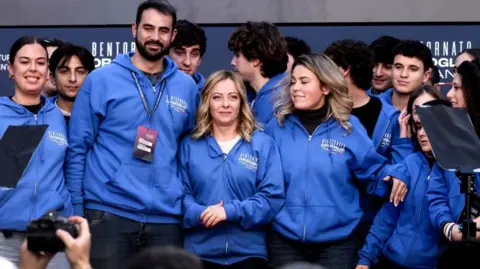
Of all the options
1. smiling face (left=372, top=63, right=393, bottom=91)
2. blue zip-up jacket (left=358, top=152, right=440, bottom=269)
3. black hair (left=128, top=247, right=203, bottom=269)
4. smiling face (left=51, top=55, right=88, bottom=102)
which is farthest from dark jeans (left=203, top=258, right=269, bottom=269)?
black hair (left=128, top=247, right=203, bottom=269)

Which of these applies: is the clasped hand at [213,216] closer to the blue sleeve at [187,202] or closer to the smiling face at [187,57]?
the blue sleeve at [187,202]

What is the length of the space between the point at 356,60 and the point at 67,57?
6.16 ft

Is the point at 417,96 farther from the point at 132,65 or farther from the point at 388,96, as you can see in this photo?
the point at 132,65

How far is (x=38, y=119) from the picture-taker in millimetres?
6031

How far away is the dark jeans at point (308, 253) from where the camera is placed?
19.9 ft

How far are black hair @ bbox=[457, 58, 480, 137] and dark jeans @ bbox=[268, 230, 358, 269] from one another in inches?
40.4

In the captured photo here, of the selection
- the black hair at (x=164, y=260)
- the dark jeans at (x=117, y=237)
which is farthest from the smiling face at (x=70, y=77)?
the black hair at (x=164, y=260)

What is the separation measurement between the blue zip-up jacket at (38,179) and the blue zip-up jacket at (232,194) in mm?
700

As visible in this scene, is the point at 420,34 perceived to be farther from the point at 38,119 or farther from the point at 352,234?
the point at 38,119

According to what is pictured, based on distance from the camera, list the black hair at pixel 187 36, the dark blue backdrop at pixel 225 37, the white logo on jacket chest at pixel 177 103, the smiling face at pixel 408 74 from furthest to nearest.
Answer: the dark blue backdrop at pixel 225 37
the black hair at pixel 187 36
the smiling face at pixel 408 74
the white logo on jacket chest at pixel 177 103

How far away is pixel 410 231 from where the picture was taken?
6.13m

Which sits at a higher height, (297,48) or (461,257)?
(297,48)

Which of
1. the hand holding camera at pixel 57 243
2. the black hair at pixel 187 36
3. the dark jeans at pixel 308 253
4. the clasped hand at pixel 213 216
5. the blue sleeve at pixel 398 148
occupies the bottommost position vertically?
the dark jeans at pixel 308 253

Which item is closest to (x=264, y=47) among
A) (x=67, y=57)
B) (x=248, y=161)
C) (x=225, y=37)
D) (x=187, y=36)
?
(x=187, y=36)
